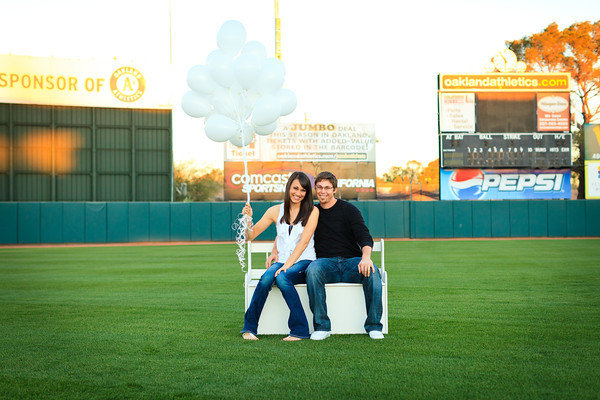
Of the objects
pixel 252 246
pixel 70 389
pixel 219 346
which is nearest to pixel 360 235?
pixel 252 246

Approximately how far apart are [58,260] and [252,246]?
35.5ft

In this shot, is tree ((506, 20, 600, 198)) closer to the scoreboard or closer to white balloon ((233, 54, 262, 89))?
the scoreboard

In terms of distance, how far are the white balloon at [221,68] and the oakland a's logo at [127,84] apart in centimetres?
1835

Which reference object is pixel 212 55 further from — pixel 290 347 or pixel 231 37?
pixel 290 347

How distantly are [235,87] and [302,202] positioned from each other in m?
3.38

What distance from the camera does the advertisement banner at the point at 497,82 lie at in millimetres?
24375

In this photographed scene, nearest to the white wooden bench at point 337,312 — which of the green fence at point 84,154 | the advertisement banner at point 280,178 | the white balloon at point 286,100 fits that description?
the white balloon at point 286,100

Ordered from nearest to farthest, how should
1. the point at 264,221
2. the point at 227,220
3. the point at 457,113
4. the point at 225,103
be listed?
the point at 264,221
the point at 225,103
the point at 457,113
the point at 227,220

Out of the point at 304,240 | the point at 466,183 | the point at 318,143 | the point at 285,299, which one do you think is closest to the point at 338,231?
the point at 304,240

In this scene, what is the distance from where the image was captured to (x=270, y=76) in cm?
868

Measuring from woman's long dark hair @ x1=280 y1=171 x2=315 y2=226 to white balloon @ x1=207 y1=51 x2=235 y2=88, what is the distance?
3.02 metres

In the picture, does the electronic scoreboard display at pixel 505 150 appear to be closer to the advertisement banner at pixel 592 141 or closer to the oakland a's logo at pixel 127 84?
the advertisement banner at pixel 592 141

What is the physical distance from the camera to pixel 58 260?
15.5 m

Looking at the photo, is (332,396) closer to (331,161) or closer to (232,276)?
(232,276)
